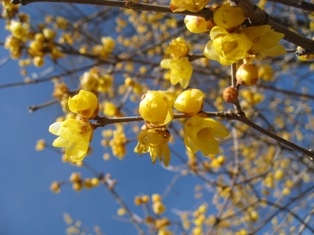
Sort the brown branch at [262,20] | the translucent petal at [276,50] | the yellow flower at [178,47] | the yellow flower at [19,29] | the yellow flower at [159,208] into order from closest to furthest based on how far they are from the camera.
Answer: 1. the brown branch at [262,20]
2. the translucent petal at [276,50]
3. the yellow flower at [178,47]
4. the yellow flower at [19,29]
5. the yellow flower at [159,208]

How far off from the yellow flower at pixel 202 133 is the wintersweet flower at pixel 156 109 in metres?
0.09

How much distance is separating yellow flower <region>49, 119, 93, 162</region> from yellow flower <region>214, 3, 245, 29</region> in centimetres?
58

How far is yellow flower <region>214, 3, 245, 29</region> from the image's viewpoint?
111 cm

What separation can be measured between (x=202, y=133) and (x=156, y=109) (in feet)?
0.84

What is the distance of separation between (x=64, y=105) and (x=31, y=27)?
0.98m

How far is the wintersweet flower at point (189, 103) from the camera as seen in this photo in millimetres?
1218

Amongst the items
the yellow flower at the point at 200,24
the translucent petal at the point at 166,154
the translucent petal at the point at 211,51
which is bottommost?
the translucent petal at the point at 166,154

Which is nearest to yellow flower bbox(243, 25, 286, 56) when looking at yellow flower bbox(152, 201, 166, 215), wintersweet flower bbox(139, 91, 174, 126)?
wintersweet flower bbox(139, 91, 174, 126)

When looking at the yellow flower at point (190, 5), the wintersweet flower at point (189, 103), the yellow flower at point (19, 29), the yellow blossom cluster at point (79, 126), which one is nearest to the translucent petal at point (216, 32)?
the yellow flower at point (190, 5)

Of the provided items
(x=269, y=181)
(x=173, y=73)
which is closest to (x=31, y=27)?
(x=173, y=73)

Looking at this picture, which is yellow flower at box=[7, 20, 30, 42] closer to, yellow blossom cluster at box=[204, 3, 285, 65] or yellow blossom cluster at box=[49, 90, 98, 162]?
yellow blossom cluster at box=[49, 90, 98, 162]

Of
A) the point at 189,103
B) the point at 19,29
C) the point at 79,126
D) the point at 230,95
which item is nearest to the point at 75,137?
the point at 79,126

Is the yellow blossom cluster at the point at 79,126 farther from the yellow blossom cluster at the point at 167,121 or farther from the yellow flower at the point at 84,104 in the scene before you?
the yellow blossom cluster at the point at 167,121

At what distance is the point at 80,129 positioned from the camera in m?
1.25
